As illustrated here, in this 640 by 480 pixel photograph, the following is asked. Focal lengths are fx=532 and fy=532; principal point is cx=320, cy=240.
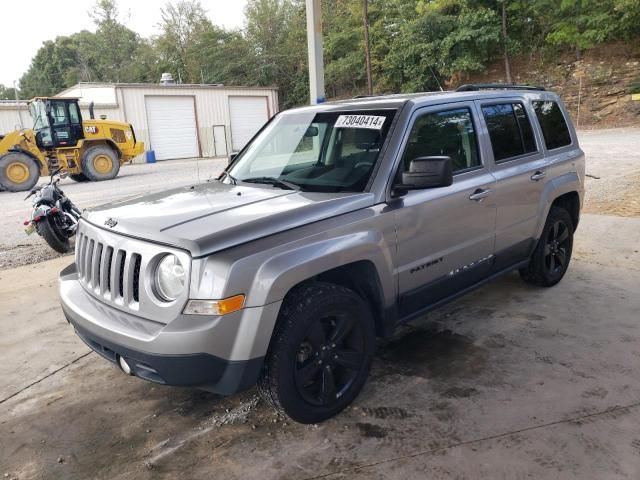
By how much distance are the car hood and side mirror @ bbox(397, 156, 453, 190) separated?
271 mm

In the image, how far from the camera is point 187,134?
30.9 meters

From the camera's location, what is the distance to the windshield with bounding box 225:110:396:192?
3.35 metres

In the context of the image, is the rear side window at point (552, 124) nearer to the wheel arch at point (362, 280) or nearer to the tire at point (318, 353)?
the wheel arch at point (362, 280)

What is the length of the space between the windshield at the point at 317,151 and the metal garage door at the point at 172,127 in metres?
27.2

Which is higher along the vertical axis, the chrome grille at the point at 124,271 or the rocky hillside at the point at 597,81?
the rocky hillside at the point at 597,81

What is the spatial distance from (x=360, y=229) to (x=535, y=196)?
2131 millimetres

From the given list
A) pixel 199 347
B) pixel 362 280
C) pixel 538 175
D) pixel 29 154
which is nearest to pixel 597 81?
pixel 29 154

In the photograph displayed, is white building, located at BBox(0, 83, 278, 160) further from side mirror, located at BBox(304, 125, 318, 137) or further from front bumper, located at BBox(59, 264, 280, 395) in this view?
front bumper, located at BBox(59, 264, 280, 395)

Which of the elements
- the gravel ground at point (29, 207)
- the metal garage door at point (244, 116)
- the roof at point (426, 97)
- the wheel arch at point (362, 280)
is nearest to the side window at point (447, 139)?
the roof at point (426, 97)

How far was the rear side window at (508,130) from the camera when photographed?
4.06 metres

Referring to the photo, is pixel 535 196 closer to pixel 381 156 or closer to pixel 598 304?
pixel 598 304

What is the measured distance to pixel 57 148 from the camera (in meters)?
17.1

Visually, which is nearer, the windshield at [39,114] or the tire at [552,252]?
the tire at [552,252]

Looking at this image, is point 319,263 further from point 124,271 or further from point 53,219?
point 53,219
